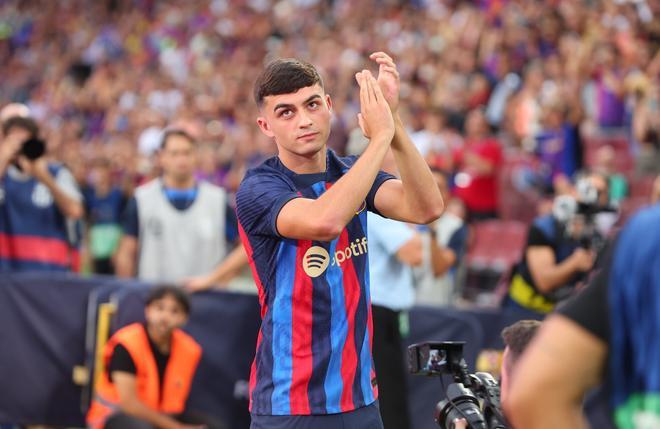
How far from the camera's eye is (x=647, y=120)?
1120 centimetres

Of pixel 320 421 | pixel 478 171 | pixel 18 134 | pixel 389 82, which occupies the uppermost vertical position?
pixel 18 134

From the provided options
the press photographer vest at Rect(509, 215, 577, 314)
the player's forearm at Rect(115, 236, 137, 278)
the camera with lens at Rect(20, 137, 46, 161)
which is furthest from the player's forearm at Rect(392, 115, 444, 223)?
the camera with lens at Rect(20, 137, 46, 161)

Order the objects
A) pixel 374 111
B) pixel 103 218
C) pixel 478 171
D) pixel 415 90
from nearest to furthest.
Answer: pixel 374 111, pixel 103 218, pixel 478 171, pixel 415 90

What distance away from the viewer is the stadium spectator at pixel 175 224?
745 cm

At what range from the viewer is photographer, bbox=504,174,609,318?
22.0ft

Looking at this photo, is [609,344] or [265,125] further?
[265,125]

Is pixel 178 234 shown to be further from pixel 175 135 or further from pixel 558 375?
pixel 558 375

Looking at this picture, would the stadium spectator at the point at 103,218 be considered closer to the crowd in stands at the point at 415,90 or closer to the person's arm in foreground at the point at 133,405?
the crowd in stands at the point at 415,90

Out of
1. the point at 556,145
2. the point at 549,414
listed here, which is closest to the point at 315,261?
the point at 549,414

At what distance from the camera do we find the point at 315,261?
11.8ft

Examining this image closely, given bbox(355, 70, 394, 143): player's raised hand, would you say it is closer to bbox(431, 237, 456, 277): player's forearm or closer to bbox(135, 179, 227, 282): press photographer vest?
bbox(431, 237, 456, 277): player's forearm

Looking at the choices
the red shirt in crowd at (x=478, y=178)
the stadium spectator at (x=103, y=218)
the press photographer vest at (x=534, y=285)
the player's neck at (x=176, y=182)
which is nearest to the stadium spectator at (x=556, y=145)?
the red shirt in crowd at (x=478, y=178)

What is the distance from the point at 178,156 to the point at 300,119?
3.90 metres

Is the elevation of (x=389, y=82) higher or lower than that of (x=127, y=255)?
higher
